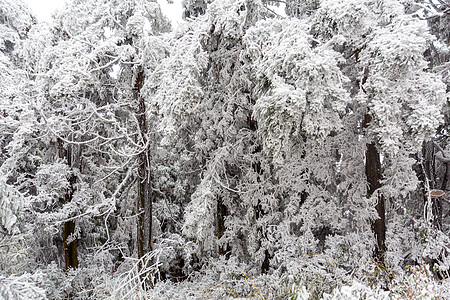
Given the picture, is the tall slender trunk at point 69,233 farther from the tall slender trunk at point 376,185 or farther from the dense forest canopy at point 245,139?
the tall slender trunk at point 376,185

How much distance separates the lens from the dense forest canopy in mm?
3908

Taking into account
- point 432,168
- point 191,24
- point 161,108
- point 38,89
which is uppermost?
point 191,24

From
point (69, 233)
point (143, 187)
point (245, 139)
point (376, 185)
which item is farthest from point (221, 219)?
point (69, 233)

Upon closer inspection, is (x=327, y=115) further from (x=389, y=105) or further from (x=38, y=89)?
(x=38, y=89)

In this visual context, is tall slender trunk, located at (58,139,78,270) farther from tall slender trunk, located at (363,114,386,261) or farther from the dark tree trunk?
tall slender trunk, located at (363,114,386,261)

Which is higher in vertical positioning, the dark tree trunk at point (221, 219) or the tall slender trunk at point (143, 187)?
the tall slender trunk at point (143, 187)

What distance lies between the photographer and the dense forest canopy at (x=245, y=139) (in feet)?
12.8

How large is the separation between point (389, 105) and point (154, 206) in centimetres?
725

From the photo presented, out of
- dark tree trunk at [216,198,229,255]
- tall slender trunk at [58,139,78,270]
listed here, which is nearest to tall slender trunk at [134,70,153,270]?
dark tree trunk at [216,198,229,255]

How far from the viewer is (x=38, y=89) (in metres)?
5.34

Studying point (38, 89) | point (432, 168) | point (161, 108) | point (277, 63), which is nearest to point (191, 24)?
point (161, 108)

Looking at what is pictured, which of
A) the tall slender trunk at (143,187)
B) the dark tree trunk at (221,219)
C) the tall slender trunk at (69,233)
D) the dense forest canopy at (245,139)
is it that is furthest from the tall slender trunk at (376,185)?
the tall slender trunk at (69,233)

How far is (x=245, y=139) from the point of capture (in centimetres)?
720

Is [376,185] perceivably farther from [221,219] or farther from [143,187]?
[143,187]
